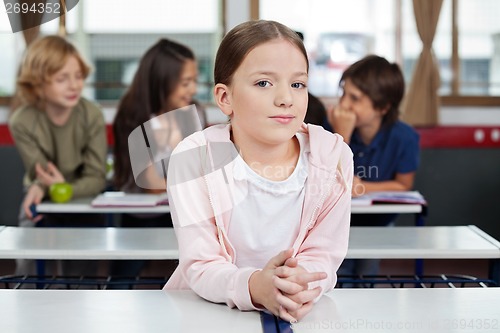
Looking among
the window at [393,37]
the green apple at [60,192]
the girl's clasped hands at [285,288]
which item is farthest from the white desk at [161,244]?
the window at [393,37]

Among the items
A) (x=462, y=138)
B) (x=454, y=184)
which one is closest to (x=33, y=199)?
(x=454, y=184)

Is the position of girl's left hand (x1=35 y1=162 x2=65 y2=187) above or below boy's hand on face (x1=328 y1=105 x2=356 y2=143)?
below

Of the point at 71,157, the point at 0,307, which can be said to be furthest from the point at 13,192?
the point at 0,307

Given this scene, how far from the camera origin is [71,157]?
11.2 ft

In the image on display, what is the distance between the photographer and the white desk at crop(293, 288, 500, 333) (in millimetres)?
1309

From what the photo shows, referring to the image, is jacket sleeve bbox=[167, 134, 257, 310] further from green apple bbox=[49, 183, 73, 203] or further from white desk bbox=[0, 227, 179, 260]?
green apple bbox=[49, 183, 73, 203]

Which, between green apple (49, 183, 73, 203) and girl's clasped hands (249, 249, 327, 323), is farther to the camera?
green apple (49, 183, 73, 203)

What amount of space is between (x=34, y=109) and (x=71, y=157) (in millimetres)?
258

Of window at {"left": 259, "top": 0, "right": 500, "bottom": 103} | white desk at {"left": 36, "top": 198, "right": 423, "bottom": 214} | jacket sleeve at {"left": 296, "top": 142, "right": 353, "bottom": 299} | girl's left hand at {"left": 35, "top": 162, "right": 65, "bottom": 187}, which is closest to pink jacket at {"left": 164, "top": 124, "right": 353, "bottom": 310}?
jacket sleeve at {"left": 296, "top": 142, "right": 353, "bottom": 299}

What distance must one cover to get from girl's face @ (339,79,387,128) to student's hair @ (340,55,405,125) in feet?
0.05

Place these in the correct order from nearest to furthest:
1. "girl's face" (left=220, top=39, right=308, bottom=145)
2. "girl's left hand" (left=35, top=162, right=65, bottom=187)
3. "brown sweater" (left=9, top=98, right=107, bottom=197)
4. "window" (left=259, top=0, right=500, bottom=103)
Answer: "girl's face" (left=220, top=39, right=308, bottom=145)
"girl's left hand" (left=35, top=162, right=65, bottom=187)
"brown sweater" (left=9, top=98, right=107, bottom=197)
"window" (left=259, top=0, right=500, bottom=103)

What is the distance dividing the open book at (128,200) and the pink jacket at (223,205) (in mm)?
1486

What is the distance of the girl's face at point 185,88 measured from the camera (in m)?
3.45

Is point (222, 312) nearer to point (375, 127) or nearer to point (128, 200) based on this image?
point (128, 200)
